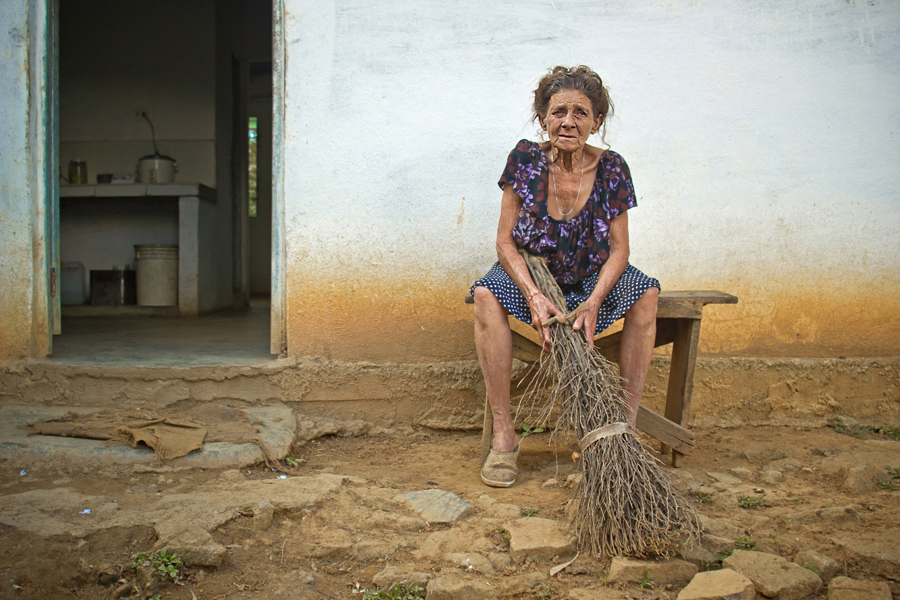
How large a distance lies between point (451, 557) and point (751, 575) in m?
0.86

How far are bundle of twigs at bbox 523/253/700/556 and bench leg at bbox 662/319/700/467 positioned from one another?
63cm

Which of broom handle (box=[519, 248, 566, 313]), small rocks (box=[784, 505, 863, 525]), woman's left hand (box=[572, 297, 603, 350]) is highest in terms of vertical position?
broom handle (box=[519, 248, 566, 313])

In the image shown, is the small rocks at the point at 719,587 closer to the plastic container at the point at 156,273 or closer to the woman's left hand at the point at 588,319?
the woman's left hand at the point at 588,319

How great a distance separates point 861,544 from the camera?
193 centimetres

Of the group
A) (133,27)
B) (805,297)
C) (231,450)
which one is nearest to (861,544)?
(805,297)

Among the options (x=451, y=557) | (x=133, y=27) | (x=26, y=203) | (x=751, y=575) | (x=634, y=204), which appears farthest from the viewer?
(x=133, y=27)

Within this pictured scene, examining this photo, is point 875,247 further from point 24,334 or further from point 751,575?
point 24,334

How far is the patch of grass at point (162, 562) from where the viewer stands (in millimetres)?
1780

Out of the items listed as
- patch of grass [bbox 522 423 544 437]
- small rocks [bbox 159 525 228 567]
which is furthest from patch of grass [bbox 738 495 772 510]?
small rocks [bbox 159 525 228 567]

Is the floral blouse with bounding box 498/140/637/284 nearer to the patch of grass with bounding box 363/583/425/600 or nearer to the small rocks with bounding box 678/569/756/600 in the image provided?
the small rocks with bounding box 678/569/756/600

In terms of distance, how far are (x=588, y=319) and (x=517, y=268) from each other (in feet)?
1.19

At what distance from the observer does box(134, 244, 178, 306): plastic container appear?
6309 millimetres

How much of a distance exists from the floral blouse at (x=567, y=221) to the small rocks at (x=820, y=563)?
127cm

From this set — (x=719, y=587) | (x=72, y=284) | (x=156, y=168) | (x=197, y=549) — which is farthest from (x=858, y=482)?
(x=72, y=284)
